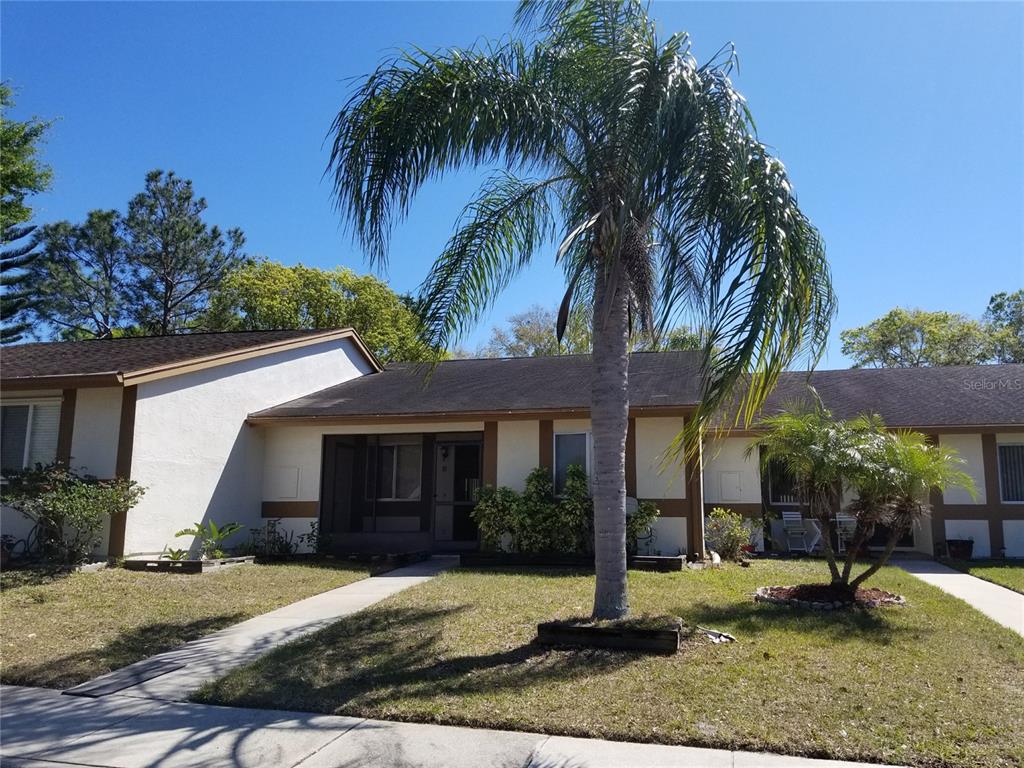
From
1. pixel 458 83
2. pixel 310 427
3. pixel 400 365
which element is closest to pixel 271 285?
pixel 400 365

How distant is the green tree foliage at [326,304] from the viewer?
31578mm

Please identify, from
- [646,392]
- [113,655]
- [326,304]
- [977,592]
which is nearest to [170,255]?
[326,304]

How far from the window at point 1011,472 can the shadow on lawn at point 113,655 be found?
15.2 meters

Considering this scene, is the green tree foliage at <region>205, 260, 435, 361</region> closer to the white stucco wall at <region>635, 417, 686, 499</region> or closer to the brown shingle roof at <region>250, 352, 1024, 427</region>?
the brown shingle roof at <region>250, 352, 1024, 427</region>

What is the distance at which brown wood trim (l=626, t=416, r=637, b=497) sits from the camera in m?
13.7

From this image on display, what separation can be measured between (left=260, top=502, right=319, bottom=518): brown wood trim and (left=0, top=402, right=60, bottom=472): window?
13.6ft

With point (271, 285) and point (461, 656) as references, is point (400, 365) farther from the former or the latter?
point (461, 656)

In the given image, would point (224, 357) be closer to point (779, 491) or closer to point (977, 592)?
point (779, 491)

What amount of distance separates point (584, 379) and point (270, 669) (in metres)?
10.7

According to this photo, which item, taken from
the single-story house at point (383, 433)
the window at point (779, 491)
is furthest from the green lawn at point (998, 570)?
the window at point (779, 491)

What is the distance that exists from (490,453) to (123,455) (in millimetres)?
6497

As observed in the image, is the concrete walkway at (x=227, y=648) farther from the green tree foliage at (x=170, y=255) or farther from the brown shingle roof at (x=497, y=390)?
the green tree foliage at (x=170, y=255)

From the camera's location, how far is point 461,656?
7016mm

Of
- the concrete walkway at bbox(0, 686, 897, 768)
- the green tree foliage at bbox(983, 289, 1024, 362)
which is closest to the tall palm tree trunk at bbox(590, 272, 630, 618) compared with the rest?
the concrete walkway at bbox(0, 686, 897, 768)
